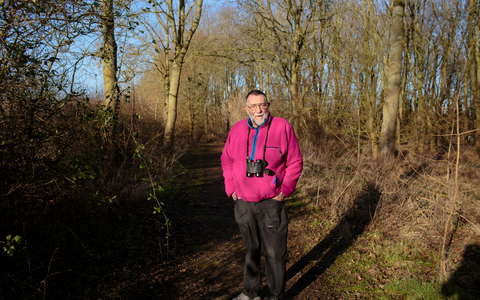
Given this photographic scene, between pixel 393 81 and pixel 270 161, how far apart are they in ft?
24.1

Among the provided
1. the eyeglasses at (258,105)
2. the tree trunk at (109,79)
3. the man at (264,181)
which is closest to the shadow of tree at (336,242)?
the man at (264,181)

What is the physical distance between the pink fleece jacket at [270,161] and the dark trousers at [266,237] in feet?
0.40

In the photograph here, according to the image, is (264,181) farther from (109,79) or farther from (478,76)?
(478,76)

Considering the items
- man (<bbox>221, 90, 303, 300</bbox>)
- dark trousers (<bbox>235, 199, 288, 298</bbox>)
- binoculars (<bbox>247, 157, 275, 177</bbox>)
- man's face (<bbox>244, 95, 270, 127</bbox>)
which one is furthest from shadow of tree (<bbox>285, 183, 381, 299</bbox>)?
man's face (<bbox>244, 95, 270, 127</bbox>)

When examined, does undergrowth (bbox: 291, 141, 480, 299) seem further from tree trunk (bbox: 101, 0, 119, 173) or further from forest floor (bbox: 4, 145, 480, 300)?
tree trunk (bbox: 101, 0, 119, 173)

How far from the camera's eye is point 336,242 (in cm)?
466

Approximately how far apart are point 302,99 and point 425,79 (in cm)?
643

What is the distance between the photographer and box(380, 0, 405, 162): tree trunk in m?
A: 8.38

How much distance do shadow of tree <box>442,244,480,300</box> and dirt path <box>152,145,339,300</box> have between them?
3.95ft

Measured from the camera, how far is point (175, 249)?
445 cm

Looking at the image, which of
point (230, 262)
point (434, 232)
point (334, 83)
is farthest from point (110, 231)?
point (334, 83)

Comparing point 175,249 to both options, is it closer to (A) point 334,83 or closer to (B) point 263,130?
(B) point 263,130

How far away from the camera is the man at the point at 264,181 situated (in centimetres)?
280

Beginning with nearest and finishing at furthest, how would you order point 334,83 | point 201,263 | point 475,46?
point 201,263
point 334,83
point 475,46
